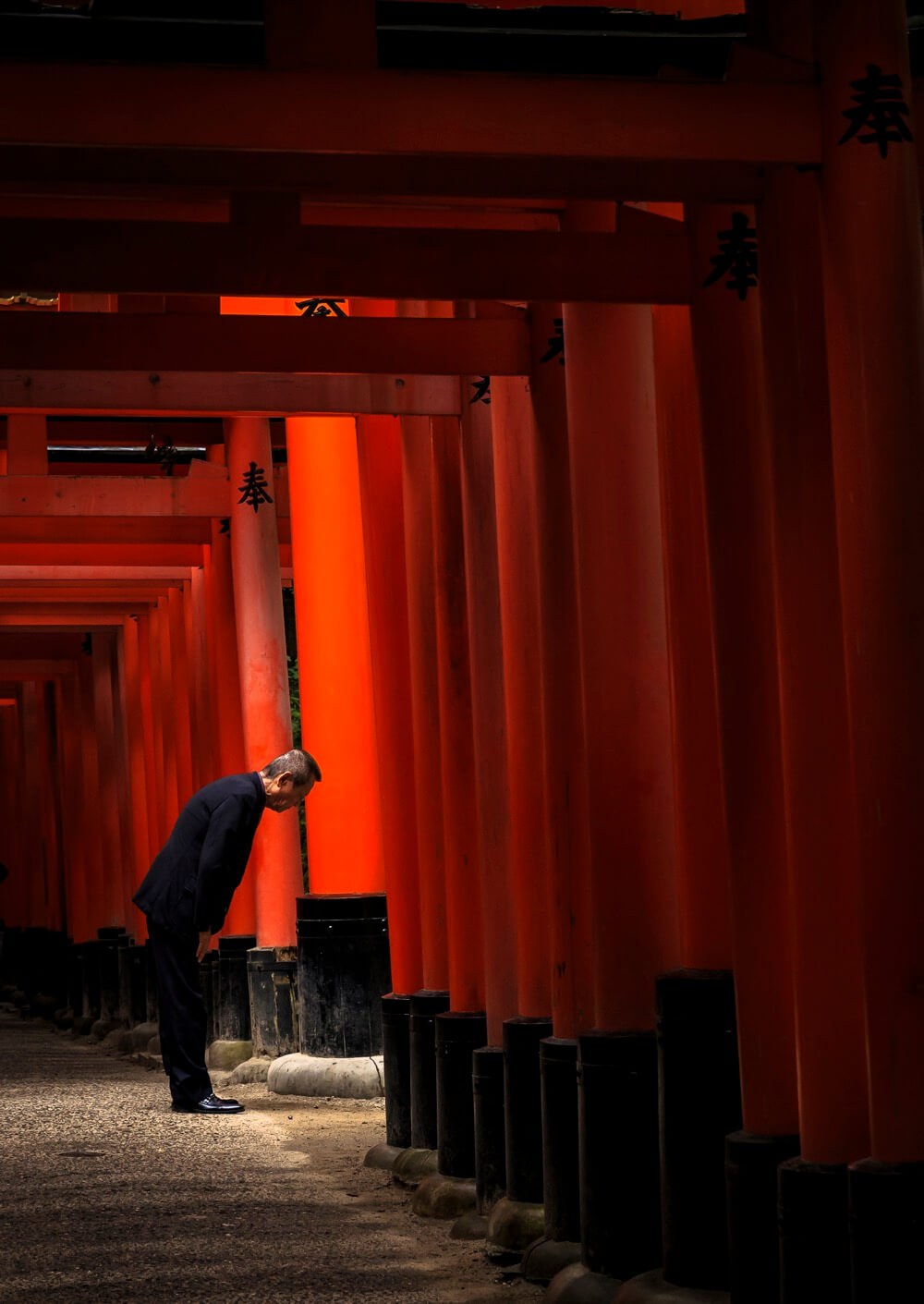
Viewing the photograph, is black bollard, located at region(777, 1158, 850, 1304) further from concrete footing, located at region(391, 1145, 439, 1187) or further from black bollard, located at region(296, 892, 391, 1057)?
black bollard, located at region(296, 892, 391, 1057)

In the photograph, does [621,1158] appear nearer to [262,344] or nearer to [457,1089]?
[457,1089]

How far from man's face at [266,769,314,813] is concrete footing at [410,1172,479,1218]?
299 cm

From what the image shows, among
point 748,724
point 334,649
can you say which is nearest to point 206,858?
point 334,649

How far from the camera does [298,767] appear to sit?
32.4ft

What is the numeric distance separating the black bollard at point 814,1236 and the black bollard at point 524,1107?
197 cm

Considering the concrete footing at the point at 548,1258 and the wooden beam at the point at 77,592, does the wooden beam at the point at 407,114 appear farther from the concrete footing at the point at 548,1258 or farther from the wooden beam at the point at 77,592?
the wooden beam at the point at 77,592

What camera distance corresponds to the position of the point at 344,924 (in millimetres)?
11312

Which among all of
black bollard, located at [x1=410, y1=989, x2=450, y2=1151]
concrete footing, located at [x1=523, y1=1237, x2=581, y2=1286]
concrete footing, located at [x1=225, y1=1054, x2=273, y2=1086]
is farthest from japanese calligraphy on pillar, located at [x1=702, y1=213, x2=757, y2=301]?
concrete footing, located at [x1=225, y1=1054, x2=273, y2=1086]

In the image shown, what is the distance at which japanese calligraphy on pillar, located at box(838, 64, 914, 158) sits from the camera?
4445 millimetres

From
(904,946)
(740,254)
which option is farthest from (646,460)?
(904,946)

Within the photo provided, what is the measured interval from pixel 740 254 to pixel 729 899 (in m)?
1.53

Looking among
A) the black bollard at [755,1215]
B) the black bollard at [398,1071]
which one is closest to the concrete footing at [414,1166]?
the black bollard at [398,1071]

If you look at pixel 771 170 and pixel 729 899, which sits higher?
pixel 771 170

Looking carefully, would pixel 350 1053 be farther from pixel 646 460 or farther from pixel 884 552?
pixel 884 552
